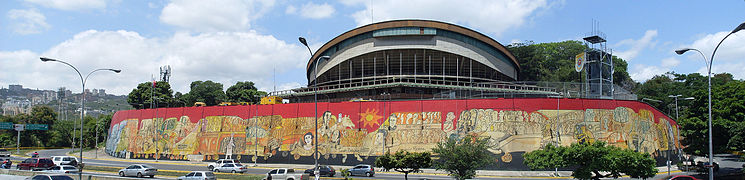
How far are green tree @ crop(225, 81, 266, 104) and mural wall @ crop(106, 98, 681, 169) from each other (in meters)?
44.7

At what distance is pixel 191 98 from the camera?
118750 mm

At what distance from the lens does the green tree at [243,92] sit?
10877 cm

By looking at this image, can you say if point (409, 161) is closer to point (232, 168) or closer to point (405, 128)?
point (405, 128)

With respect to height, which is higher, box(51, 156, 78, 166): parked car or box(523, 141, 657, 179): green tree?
box(523, 141, 657, 179): green tree

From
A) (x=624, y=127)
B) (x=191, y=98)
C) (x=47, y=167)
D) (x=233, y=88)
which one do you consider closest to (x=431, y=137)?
(x=624, y=127)

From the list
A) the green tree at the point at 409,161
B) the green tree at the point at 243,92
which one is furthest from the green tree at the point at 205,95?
the green tree at the point at 409,161

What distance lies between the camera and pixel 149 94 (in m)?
107

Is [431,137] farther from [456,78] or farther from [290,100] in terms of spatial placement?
[290,100]

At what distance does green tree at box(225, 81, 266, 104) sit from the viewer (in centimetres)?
10877

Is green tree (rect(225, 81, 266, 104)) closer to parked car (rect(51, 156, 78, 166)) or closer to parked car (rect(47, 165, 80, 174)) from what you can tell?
parked car (rect(51, 156, 78, 166))

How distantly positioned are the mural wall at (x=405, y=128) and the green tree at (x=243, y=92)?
1759 inches

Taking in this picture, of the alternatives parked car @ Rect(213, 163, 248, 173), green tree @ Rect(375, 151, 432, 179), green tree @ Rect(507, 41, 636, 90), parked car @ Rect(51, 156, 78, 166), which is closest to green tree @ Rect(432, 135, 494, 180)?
green tree @ Rect(375, 151, 432, 179)

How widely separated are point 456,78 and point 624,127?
27.3 meters

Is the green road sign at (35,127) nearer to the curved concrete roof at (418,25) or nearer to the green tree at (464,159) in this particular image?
the curved concrete roof at (418,25)
